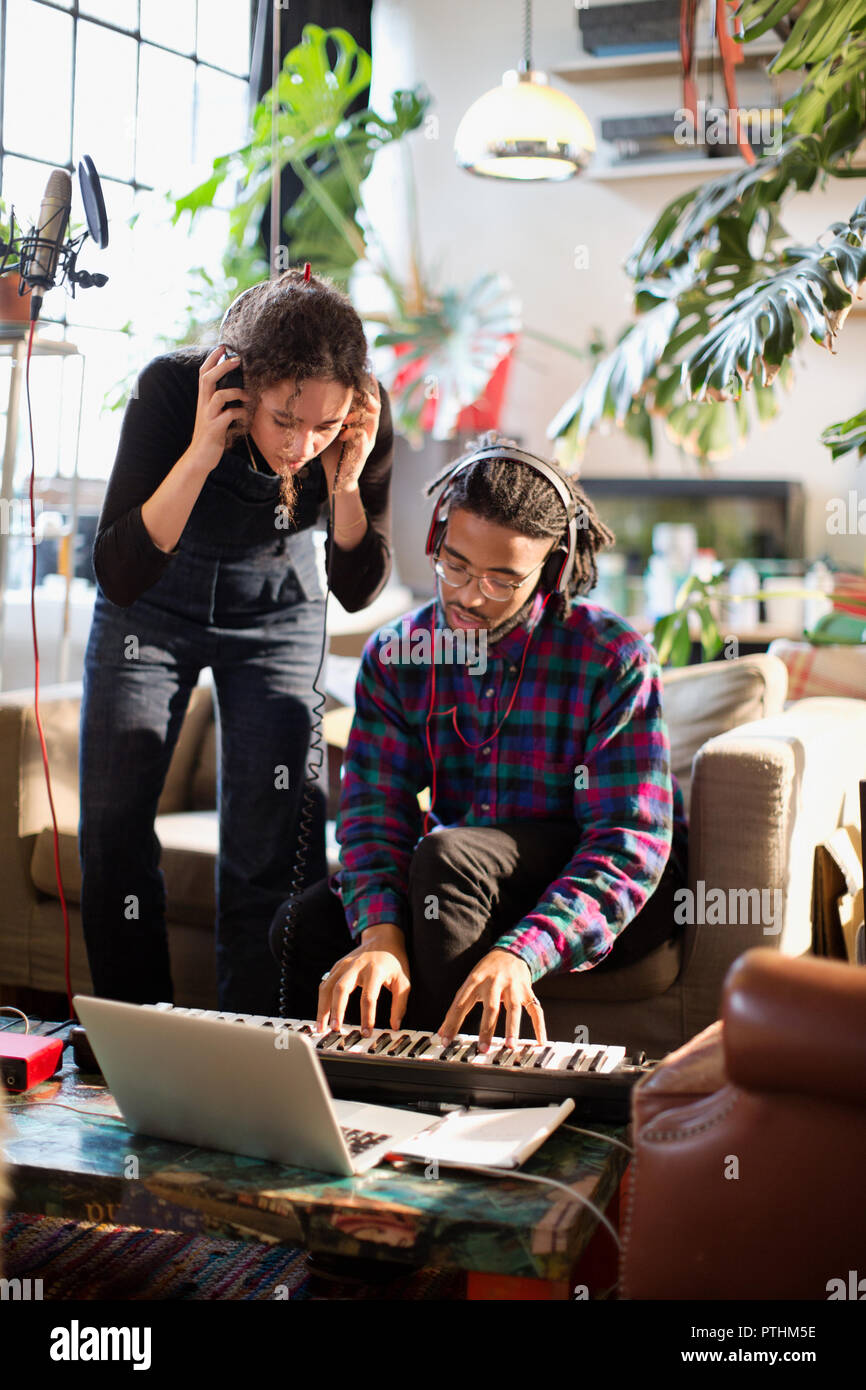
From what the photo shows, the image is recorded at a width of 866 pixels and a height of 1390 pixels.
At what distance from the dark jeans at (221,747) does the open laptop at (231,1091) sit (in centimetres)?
71

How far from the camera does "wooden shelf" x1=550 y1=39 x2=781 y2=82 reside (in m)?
4.57

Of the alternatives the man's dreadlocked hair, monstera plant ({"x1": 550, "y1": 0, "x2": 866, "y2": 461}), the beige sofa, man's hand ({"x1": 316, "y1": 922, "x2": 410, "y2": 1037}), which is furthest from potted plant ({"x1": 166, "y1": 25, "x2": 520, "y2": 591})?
man's hand ({"x1": 316, "y1": 922, "x2": 410, "y2": 1037})

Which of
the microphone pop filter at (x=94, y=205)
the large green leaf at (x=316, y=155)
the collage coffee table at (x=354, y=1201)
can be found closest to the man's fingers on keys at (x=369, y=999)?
the collage coffee table at (x=354, y=1201)

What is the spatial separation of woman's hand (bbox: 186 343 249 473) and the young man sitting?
0.92 feet

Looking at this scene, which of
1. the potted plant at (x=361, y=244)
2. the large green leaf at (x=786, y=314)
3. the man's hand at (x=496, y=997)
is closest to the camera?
the man's hand at (x=496, y=997)

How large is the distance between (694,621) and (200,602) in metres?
2.73

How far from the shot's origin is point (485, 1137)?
3.85 ft

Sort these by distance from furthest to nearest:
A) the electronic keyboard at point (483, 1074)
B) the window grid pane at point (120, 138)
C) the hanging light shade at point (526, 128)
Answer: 1. the window grid pane at point (120, 138)
2. the hanging light shade at point (526, 128)
3. the electronic keyboard at point (483, 1074)

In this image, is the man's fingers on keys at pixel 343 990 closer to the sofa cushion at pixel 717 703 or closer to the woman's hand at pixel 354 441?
the woman's hand at pixel 354 441

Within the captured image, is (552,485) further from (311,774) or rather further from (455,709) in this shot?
(311,774)

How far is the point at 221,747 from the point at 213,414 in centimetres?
56

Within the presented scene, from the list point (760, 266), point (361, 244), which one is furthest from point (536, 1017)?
point (361, 244)

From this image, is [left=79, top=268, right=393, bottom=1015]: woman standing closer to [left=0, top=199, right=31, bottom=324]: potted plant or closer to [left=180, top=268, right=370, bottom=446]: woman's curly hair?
[left=180, top=268, right=370, bottom=446]: woman's curly hair

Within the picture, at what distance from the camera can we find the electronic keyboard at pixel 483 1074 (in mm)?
Result: 1243
